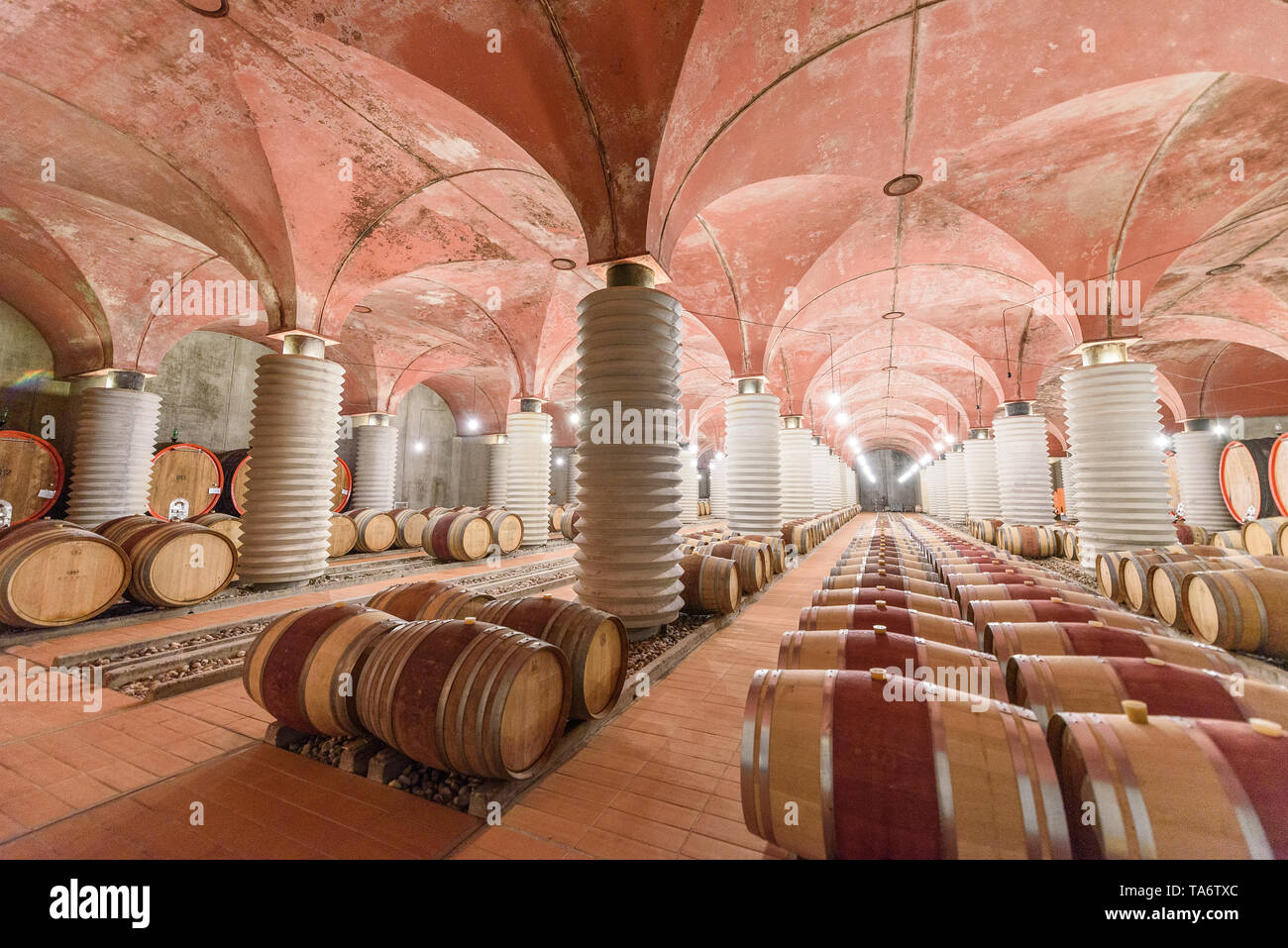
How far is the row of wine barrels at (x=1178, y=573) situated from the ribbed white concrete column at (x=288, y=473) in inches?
404

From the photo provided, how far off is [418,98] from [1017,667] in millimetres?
7127

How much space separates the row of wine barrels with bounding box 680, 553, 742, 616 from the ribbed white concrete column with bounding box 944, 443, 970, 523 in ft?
73.6

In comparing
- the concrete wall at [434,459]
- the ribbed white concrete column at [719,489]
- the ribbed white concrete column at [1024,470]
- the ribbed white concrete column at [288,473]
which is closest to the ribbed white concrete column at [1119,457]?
the ribbed white concrete column at [1024,470]

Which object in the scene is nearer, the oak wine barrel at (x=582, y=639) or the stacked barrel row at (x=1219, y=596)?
the oak wine barrel at (x=582, y=639)

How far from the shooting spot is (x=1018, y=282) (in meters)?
9.04

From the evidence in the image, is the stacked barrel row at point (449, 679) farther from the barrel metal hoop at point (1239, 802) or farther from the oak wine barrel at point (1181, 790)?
the barrel metal hoop at point (1239, 802)

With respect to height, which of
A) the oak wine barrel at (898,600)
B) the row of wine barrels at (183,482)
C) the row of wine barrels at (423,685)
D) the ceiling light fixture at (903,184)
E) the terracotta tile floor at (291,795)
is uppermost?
the ceiling light fixture at (903,184)

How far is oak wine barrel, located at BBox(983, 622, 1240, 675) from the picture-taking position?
245 centimetres

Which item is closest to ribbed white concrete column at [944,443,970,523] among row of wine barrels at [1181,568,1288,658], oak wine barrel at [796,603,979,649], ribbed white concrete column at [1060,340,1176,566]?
ribbed white concrete column at [1060,340,1176,566]

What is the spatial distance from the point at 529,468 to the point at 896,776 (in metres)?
10.9

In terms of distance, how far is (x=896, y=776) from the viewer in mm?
1529

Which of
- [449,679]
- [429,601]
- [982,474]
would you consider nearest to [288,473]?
[429,601]

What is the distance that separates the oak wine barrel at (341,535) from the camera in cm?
1003
